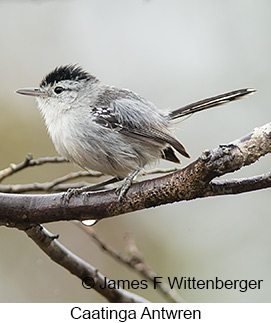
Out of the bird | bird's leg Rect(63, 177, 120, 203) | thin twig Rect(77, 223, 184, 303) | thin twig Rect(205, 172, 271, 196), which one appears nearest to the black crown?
the bird

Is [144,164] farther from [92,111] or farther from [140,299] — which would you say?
[140,299]

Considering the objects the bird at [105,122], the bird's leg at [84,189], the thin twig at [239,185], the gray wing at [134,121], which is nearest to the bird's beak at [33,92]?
the bird at [105,122]

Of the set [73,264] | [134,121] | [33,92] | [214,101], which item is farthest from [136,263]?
[33,92]

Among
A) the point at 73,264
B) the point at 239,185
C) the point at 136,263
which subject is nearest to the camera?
the point at 239,185

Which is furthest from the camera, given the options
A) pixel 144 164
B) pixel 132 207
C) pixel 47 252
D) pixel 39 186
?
pixel 144 164

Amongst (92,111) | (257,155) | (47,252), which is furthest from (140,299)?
(257,155)

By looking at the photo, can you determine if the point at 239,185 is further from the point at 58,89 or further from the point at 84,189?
the point at 58,89

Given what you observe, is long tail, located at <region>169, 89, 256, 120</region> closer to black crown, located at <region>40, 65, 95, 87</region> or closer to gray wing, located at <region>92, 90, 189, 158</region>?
gray wing, located at <region>92, 90, 189, 158</region>
